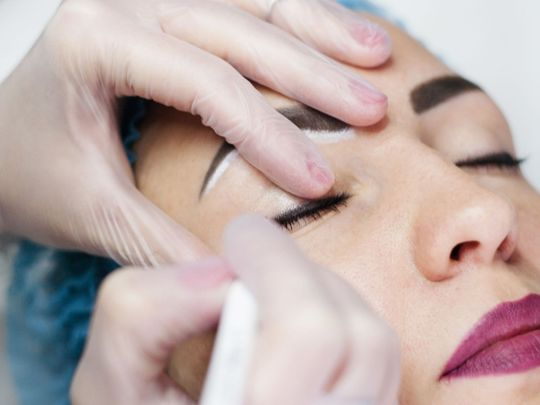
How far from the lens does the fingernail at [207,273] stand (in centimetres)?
71

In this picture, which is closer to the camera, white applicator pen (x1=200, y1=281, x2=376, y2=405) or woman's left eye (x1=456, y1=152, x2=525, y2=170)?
white applicator pen (x1=200, y1=281, x2=376, y2=405)

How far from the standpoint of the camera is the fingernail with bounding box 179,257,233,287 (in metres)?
0.71

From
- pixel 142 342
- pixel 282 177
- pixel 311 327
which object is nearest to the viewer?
pixel 311 327

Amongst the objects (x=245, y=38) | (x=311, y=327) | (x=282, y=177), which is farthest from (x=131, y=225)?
(x=311, y=327)

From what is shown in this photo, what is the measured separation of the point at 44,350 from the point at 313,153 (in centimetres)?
57

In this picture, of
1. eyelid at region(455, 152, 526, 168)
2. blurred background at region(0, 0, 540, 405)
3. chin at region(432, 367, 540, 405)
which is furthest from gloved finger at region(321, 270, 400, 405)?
blurred background at region(0, 0, 540, 405)

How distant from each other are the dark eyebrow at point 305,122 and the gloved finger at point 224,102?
0.03m

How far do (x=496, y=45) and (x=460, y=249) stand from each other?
3.70ft

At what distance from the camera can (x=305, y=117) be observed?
3.33 ft

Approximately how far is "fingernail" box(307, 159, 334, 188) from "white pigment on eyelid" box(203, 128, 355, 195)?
0.23 ft

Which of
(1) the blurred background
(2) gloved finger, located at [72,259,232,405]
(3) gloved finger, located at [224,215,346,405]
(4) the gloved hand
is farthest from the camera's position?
(1) the blurred background

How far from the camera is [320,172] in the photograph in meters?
0.94

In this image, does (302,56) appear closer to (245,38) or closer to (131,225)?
(245,38)

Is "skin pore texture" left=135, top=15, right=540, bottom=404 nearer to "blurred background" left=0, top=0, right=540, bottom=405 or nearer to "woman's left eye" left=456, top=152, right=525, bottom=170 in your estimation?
"woman's left eye" left=456, top=152, right=525, bottom=170
